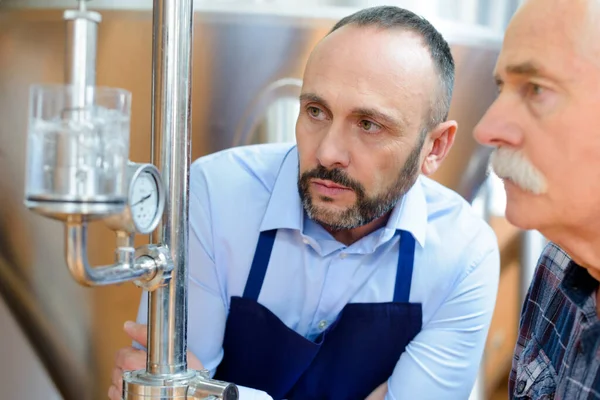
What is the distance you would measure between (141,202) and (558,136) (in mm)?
332

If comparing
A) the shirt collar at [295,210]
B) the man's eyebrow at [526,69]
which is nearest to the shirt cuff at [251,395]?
the shirt collar at [295,210]

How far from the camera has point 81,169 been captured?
18.9 inches

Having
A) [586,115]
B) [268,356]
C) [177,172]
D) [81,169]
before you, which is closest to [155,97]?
[177,172]

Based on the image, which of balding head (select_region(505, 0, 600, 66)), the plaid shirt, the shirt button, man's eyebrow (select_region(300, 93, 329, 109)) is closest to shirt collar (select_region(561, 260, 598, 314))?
the plaid shirt

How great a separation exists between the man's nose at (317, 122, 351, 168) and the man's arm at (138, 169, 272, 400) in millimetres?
185

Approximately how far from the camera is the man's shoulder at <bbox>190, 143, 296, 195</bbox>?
101cm

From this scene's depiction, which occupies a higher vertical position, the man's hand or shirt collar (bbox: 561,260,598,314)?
shirt collar (bbox: 561,260,598,314)

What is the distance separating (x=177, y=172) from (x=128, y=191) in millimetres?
119

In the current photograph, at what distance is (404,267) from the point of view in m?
0.99

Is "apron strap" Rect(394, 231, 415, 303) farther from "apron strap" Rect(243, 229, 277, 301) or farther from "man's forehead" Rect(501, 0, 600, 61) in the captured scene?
"man's forehead" Rect(501, 0, 600, 61)

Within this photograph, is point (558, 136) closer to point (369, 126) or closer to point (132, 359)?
point (369, 126)

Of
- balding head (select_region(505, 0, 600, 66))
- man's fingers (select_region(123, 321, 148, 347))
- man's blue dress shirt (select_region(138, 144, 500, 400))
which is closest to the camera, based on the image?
balding head (select_region(505, 0, 600, 66))

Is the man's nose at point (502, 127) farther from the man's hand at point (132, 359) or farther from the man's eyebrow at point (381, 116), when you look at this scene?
the man's hand at point (132, 359)

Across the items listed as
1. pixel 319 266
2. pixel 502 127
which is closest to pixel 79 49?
pixel 502 127
